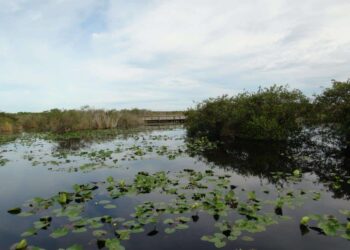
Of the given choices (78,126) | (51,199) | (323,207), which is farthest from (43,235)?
(78,126)

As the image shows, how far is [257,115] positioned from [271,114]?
107cm

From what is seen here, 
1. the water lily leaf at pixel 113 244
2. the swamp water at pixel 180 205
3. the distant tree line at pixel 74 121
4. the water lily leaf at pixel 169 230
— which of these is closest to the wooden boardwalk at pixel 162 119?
the distant tree line at pixel 74 121

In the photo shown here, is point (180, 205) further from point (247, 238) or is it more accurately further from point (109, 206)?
point (247, 238)

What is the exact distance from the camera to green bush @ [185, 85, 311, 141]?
20.2 meters

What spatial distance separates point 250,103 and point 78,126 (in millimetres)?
23144

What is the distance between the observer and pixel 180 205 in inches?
328

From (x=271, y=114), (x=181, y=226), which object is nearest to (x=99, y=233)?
(x=181, y=226)

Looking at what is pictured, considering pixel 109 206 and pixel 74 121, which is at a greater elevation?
pixel 74 121

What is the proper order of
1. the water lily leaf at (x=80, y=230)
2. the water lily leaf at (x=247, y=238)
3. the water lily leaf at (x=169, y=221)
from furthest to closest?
the water lily leaf at (x=169, y=221) < the water lily leaf at (x=80, y=230) < the water lily leaf at (x=247, y=238)

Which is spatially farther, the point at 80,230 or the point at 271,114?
the point at 271,114

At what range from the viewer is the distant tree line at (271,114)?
15.7 m

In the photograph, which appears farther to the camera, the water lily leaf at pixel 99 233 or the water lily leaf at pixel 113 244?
the water lily leaf at pixel 99 233

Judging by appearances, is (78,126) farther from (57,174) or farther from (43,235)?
(43,235)

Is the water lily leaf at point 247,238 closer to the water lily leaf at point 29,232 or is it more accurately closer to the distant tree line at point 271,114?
the water lily leaf at point 29,232
